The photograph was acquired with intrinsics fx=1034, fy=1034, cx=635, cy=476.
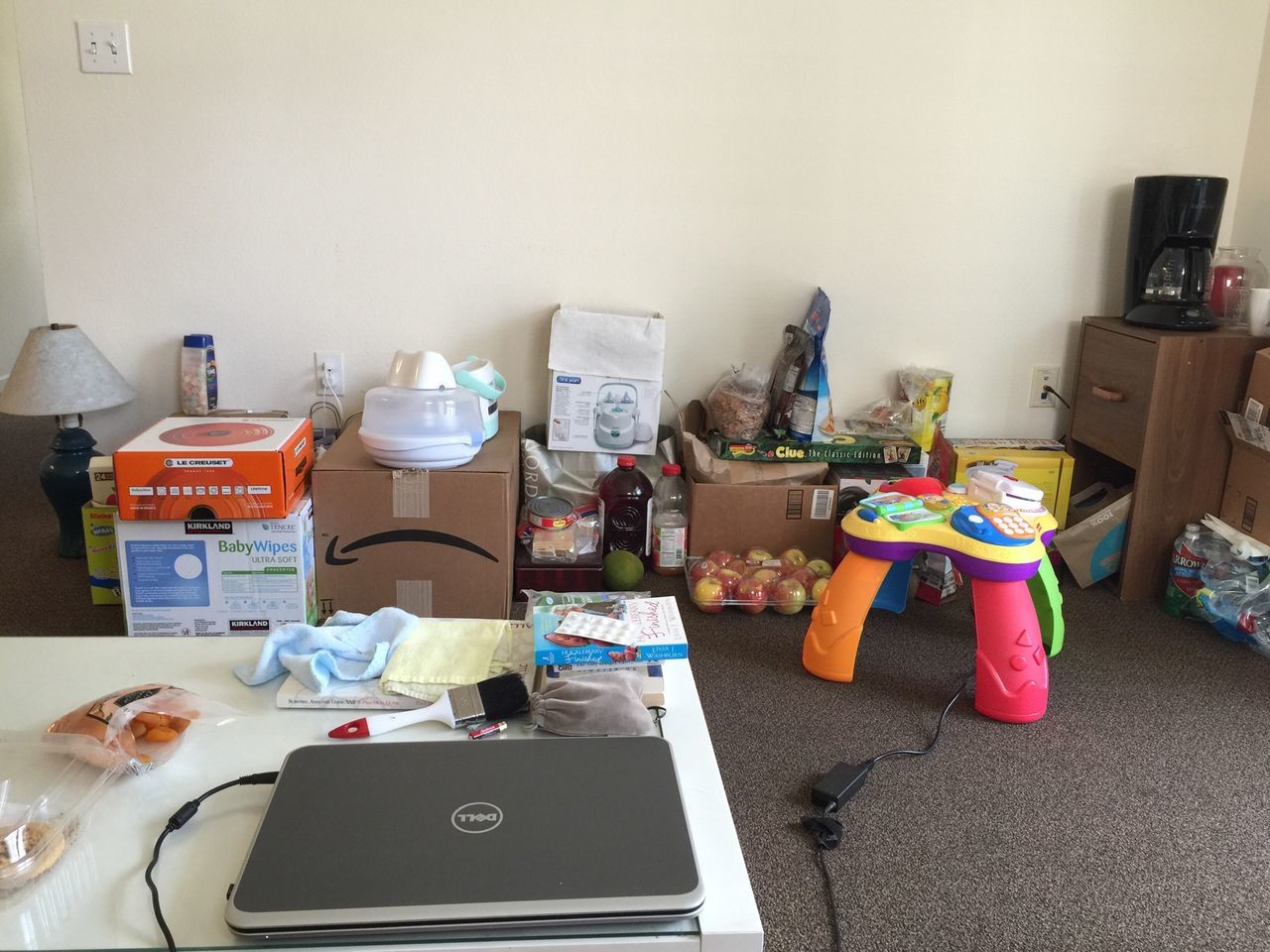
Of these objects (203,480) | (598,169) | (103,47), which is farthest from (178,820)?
(103,47)

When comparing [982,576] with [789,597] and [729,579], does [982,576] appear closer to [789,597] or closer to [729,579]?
[789,597]

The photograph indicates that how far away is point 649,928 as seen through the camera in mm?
792

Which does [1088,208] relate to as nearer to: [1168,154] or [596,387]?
[1168,154]

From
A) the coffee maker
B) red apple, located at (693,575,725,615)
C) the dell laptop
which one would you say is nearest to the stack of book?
the dell laptop

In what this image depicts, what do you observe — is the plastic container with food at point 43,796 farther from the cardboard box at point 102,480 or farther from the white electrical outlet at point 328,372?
the white electrical outlet at point 328,372

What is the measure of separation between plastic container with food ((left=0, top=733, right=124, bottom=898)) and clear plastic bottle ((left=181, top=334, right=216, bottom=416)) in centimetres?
162

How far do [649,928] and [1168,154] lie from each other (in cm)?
256

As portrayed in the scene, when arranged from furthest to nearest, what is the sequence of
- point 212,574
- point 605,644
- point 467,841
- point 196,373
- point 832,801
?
point 196,373, point 212,574, point 832,801, point 605,644, point 467,841

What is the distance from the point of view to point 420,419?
216cm

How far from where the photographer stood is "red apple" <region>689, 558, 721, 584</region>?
2.39 m

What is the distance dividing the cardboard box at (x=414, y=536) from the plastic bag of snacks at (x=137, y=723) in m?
1.07

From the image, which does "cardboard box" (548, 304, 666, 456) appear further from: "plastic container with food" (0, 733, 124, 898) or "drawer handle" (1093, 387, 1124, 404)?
"plastic container with food" (0, 733, 124, 898)

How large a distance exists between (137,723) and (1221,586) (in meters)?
2.19

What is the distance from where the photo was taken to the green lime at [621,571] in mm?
2361
